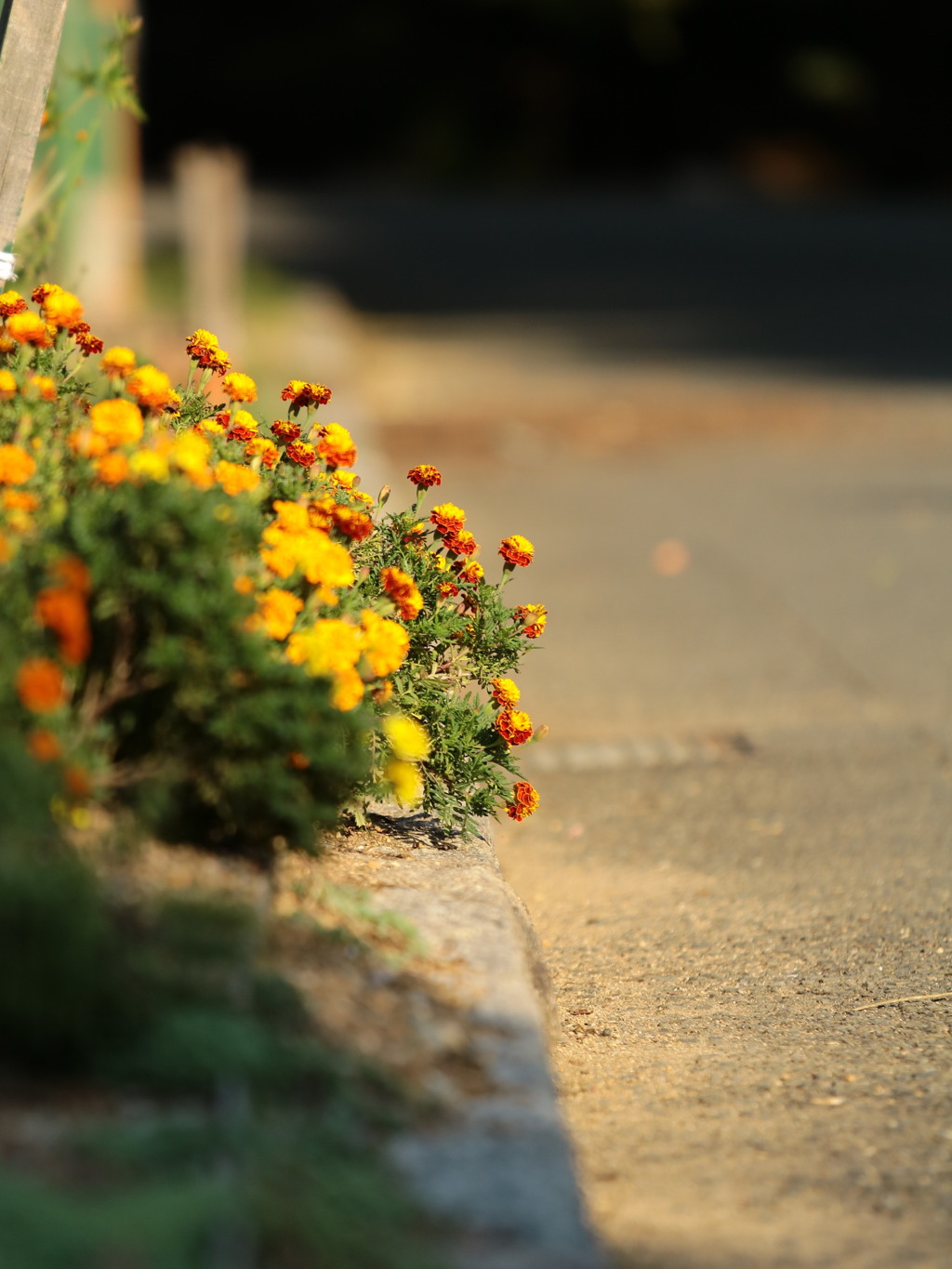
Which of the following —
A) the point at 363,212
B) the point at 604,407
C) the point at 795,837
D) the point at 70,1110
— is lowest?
the point at 70,1110

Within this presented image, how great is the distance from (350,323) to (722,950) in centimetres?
1322

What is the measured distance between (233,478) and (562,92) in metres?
37.9

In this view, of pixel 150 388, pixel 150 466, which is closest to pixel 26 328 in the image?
pixel 150 388

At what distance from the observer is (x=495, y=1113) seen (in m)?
2.12

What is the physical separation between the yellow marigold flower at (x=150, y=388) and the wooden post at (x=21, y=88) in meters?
0.53

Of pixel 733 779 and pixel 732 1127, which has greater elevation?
pixel 733 779

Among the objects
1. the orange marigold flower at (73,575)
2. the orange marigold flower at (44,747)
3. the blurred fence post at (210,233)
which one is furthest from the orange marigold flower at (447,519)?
the blurred fence post at (210,233)

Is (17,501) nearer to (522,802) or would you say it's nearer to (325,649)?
(325,649)

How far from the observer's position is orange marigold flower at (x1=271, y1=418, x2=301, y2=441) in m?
2.98

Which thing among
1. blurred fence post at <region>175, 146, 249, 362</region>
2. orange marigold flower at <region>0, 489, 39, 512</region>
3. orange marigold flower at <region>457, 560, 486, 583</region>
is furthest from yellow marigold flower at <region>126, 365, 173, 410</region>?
blurred fence post at <region>175, 146, 249, 362</region>

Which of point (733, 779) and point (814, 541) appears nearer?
point (733, 779)

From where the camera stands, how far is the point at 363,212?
29828 mm

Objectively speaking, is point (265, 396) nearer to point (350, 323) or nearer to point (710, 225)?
point (350, 323)

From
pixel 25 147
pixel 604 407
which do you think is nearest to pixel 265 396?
pixel 604 407
